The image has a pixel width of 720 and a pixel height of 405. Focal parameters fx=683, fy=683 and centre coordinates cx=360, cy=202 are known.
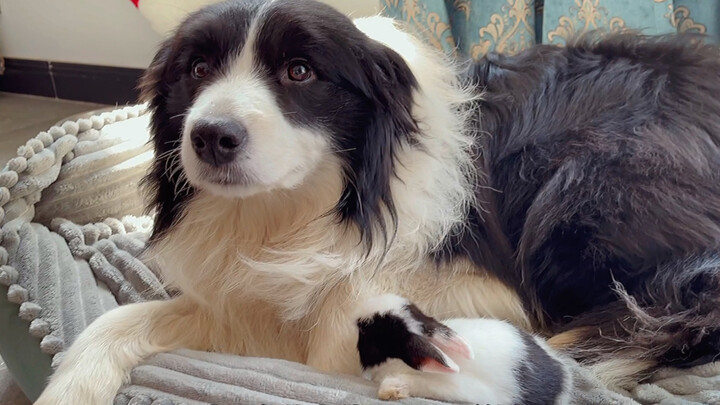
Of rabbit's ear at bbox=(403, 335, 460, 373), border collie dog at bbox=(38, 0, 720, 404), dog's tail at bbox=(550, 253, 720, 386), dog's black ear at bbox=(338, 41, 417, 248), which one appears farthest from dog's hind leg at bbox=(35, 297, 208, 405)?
dog's tail at bbox=(550, 253, 720, 386)

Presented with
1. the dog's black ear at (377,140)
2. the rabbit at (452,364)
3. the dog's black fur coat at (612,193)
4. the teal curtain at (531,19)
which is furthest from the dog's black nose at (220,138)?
the teal curtain at (531,19)

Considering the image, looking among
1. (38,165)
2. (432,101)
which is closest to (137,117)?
(38,165)

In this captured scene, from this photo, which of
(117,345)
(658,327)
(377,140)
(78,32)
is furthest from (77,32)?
(658,327)

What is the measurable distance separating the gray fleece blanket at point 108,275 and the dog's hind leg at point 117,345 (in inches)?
1.8

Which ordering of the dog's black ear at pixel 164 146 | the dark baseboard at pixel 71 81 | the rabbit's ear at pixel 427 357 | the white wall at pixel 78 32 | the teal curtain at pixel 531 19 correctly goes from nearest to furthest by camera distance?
the rabbit's ear at pixel 427 357, the dog's black ear at pixel 164 146, the teal curtain at pixel 531 19, the white wall at pixel 78 32, the dark baseboard at pixel 71 81

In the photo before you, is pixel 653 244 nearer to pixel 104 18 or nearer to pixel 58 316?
pixel 58 316

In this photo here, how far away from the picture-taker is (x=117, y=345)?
1.49m

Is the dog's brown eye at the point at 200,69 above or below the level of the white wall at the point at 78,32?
above

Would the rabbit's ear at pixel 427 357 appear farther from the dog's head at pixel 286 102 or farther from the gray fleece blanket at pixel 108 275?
the dog's head at pixel 286 102

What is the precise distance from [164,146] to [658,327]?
118 centimetres

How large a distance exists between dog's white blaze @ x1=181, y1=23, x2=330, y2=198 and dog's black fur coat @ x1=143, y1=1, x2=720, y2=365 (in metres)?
0.06

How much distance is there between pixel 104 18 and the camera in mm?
4215

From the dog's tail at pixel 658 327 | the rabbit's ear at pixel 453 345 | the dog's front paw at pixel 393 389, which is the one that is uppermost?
the rabbit's ear at pixel 453 345

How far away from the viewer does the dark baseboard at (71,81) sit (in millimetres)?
4250
